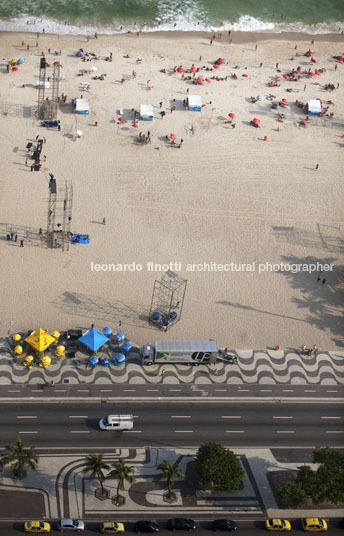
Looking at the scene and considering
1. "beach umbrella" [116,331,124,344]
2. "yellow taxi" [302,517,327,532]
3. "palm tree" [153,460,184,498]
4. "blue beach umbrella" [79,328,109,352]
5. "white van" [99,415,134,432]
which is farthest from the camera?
"beach umbrella" [116,331,124,344]

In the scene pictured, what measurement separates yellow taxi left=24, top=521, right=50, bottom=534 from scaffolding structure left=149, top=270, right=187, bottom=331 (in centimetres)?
2563

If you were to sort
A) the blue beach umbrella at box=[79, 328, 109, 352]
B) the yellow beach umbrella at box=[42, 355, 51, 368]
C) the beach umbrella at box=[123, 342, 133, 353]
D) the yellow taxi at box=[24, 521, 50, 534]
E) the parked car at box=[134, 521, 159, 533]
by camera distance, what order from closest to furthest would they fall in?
the yellow taxi at box=[24, 521, 50, 534], the parked car at box=[134, 521, 159, 533], the yellow beach umbrella at box=[42, 355, 51, 368], the blue beach umbrella at box=[79, 328, 109, 352], the beach umbrella at box=[123, 342, 133, 353]

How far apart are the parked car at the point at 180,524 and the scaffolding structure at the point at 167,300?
22.6 metres

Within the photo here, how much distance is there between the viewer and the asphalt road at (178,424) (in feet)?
177

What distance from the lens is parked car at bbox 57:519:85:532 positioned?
153ft

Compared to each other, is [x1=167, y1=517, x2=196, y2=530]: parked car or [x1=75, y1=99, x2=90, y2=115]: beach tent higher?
[x1=75, y1=99, x2=90, y2=115]: beach tent

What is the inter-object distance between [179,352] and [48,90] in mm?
58679

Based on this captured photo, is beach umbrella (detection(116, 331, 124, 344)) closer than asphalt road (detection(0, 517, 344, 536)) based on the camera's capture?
No

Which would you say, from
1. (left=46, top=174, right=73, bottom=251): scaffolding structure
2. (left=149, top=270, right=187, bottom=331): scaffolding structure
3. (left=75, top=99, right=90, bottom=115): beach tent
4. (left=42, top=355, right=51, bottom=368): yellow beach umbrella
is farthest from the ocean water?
(left=42, top=355, right=51, bottom=368): yellow beach umbrella

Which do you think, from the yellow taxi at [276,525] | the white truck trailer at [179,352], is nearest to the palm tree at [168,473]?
the yellow taxi at [276,525]

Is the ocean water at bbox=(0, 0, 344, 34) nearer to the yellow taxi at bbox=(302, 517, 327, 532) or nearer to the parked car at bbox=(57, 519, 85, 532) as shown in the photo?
the parked car at bbox=(57, 519, 85, 532)

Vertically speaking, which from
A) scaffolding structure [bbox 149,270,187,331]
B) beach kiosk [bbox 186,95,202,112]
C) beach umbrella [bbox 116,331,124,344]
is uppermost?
beach kiosk [bbox 186,95,202,112]

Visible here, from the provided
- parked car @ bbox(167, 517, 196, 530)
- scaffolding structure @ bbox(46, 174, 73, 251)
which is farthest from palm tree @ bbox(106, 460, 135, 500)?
scaffolding structure @ bbox(46, 174, 73, 251)

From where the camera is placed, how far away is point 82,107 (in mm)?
90812
